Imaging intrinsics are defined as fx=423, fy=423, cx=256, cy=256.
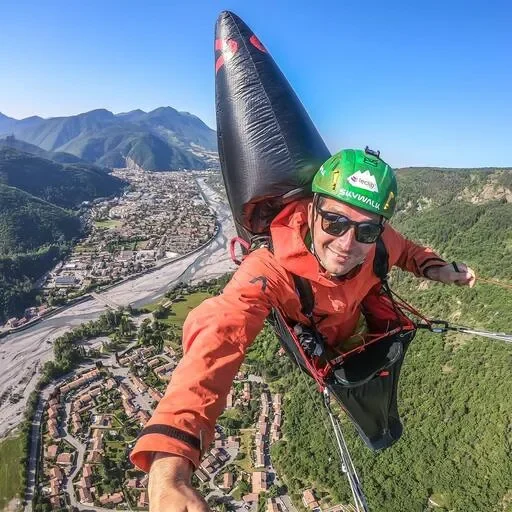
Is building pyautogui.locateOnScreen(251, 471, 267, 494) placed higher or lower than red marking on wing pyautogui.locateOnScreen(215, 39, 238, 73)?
lower

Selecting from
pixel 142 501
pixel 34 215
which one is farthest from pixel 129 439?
pixel 34 215

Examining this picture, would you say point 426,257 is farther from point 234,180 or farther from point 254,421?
point 254,421

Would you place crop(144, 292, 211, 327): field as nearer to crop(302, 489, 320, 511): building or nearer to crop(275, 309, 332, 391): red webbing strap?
crop(302, 489, 320, 511): building

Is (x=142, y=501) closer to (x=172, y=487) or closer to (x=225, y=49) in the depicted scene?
(x=225, y=49)

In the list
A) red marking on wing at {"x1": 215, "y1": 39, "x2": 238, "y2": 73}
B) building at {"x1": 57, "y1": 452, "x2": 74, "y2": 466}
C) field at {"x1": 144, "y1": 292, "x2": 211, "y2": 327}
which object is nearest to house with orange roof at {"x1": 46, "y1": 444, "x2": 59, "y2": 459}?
building at {"x1": 57, "y1": 452, "x2": 74, "y2": 466}

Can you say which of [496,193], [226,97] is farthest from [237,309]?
[496,193]

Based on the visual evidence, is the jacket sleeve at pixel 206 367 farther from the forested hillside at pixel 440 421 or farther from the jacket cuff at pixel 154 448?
the forested hillside at pixel 440 421
